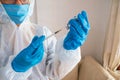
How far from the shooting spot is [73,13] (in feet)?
5.99

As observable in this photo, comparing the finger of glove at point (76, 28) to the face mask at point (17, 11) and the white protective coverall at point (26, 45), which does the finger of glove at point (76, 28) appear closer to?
the white protective coverall at point (26, 45)

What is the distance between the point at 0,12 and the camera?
953mm

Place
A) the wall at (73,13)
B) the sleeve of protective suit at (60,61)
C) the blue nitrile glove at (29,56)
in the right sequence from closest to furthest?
the blue nitrile glove at (29,56) → the sleeve of protective suit at (60,61) → the wall at (73,13)

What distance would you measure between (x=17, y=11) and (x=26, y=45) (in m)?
0.21

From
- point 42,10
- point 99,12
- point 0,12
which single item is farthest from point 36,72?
point 99,12

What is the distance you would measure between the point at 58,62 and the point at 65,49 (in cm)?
11

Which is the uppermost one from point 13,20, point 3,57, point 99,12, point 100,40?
point 13,20

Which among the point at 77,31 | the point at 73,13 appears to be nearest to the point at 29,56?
the point at 77,31

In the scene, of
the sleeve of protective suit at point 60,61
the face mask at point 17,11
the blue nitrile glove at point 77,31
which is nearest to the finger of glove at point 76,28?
the blue nitrile glove at point 77,31

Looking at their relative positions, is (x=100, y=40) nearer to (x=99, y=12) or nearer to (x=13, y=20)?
(x=99, y=12)

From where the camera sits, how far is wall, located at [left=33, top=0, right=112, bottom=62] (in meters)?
1.75

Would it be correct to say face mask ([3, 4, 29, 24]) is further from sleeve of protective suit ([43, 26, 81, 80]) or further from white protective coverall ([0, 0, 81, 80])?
sleeve of protective suit ([43, 26, 81, 80])

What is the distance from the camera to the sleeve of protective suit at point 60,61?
91 centimetres

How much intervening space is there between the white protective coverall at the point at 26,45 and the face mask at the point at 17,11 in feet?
0.10
